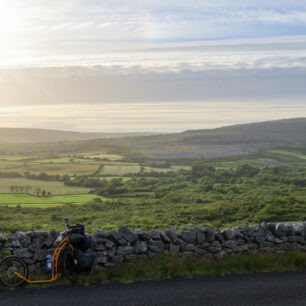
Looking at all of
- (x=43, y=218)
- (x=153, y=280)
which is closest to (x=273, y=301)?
(x=153, y=280)

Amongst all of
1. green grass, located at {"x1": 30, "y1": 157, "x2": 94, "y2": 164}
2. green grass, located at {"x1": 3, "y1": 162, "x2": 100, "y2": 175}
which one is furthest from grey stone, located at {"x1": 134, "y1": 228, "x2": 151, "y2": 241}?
green grass, located at {"x1": 30, "y1": 157, "x2": 94, "y2": 164}

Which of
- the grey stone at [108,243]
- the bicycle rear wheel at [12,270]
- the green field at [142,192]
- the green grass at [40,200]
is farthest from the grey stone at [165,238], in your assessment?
the green grass at [40,200]

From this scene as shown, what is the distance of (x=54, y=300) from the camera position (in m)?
9.38

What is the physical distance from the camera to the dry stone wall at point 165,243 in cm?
1093

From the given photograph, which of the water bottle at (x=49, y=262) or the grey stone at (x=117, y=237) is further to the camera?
the grey stone at (x=117, y=237)

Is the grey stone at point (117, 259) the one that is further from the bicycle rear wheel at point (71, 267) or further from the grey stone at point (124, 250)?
the bicycle rear wheel at point (71, 267)

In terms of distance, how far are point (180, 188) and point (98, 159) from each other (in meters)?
55.5

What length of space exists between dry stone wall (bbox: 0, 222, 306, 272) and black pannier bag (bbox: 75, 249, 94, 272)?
66 centimetres

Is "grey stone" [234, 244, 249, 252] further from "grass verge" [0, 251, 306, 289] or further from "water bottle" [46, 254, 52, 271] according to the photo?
"water bottle" [46, 254, 52, 271]

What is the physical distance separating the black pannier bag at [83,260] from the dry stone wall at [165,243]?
66 cm

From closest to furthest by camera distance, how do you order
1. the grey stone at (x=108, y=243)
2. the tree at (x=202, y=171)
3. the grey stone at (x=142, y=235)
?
the grey stone at (x=108, y=243)
the grey stone at (x=142, y=235)
the tree at (x=202, y=171)

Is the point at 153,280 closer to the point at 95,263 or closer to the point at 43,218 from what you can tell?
the point at 95,263

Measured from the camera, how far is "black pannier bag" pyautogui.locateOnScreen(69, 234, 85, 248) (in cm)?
1061

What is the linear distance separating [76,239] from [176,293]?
9.03ft
